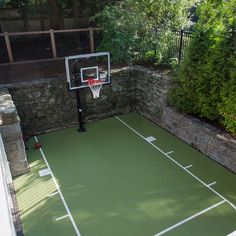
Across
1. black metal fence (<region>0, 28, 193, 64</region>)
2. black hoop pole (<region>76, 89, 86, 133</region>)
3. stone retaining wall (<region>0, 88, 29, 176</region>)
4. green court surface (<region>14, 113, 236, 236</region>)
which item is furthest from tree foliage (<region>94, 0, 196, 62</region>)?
stone retaining wall (<region>0, 88, 29, 176</region>)

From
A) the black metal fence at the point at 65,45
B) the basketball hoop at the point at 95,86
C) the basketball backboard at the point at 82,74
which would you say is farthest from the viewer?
the black metal fence at the point at 65,45

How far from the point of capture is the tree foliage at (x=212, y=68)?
4.90 meters

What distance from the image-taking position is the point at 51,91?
21.1 feet

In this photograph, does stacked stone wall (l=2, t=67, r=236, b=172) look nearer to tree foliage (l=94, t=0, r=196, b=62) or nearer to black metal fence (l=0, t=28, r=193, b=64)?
tree foliage (l=94, t=0, r=196, b=62)

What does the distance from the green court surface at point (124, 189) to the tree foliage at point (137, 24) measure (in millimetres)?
2868

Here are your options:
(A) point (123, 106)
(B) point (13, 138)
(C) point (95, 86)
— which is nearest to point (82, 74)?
(C) point (95, 86)

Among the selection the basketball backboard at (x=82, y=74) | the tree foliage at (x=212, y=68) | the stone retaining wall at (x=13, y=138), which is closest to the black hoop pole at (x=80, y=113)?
the basketball backboard at (x=82, y=74)

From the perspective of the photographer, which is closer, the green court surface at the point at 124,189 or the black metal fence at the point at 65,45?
the green court surface at the point at 124,189

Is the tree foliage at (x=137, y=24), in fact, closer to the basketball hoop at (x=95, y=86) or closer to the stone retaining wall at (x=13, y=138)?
the basketball hoop at (x=95, y=86)

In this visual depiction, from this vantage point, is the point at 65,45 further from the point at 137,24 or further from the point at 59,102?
the point at 59,102

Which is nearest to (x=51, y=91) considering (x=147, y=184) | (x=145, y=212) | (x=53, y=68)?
(x=53, y=68)

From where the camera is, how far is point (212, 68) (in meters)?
5.22

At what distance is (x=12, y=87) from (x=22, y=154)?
1.90 meters

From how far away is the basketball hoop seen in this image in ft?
20.8
